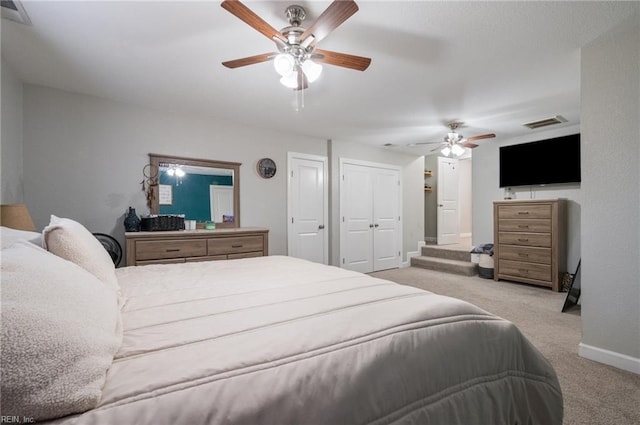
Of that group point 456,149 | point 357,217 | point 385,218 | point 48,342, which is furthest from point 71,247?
point 385,218

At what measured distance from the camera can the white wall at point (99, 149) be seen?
9.32 feet

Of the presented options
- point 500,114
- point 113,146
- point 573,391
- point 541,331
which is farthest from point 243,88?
point 541,331

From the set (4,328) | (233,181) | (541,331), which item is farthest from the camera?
(233,181)

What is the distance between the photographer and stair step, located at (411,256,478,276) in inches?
197

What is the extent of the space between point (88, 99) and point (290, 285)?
3.27 metres

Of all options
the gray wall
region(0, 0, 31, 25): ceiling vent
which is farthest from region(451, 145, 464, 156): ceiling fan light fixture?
region(0, 0, 31, 25): ceiling vent

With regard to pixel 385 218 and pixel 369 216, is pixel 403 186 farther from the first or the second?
pixel 369 216

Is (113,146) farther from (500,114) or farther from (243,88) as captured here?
Answer: (500,114)

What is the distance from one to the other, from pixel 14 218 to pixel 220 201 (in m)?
2.14

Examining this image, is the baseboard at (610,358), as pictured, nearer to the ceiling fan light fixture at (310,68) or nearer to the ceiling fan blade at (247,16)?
the ceiling fan light fixture at (310,68)

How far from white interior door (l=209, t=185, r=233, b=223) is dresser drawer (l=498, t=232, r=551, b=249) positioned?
425cm

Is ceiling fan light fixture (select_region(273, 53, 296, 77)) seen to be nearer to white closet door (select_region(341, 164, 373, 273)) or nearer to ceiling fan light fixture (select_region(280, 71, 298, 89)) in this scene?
ceiling fan light fixture (select_region(280, 71, 298, 89))

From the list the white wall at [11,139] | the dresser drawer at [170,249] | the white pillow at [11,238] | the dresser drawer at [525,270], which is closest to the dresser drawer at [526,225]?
the dresser drawer at [525,270]

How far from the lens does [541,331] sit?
2676 millimetres
